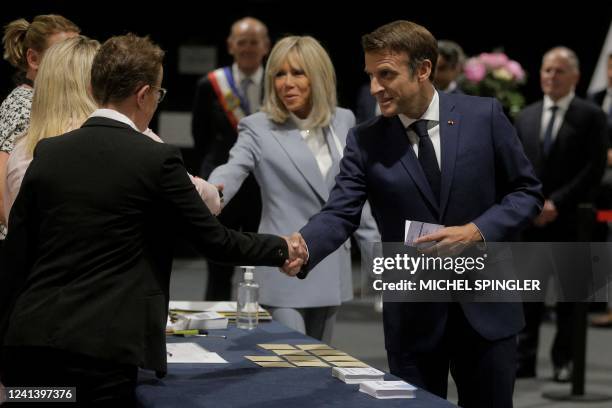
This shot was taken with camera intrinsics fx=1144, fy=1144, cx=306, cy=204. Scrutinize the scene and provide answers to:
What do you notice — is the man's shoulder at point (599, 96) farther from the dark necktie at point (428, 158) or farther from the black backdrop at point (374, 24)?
the dark necktie at point (428, 158)

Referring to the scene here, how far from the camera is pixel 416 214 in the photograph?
11.1ft

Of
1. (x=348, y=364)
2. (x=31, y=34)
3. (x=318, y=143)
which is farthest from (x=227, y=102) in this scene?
(x=348, y=364)

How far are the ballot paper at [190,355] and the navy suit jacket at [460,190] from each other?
541mm

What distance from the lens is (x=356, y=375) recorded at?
2.97 m

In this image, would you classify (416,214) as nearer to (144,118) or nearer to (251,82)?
(144,118)

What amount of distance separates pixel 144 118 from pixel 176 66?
26.0 ft

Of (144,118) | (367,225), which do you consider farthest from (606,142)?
(144,118)

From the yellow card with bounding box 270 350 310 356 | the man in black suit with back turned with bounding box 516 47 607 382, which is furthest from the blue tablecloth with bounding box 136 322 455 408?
the man in black suit with back turned with bounding box 516 47 607 382

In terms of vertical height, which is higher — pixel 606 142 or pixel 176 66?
pixel 176 66

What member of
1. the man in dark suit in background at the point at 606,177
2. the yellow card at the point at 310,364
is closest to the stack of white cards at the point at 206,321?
the yellow card at the point at 310,364

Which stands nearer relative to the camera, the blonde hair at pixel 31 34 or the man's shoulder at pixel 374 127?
the man's shoulder at pixel 374 127

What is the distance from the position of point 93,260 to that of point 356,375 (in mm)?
757

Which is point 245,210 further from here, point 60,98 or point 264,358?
point 264,358

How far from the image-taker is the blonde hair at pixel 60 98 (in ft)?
11.2
